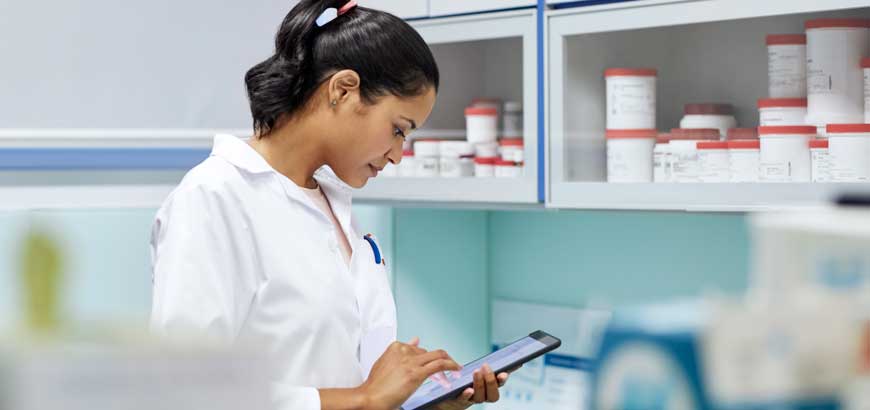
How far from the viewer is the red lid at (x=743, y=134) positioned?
1892mm

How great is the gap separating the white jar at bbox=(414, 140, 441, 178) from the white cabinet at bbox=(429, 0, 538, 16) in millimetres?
260

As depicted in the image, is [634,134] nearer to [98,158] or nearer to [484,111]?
[484,111]

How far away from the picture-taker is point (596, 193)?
2025mm

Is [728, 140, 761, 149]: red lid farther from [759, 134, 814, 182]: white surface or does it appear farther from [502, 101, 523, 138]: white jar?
[502, 101, 523, 138]: white jar

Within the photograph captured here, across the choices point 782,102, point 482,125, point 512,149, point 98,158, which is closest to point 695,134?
point 782,102

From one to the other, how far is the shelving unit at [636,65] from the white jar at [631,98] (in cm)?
1

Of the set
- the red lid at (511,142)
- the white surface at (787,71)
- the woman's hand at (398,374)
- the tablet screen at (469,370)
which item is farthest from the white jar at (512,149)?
the woman's hand at (398,374)

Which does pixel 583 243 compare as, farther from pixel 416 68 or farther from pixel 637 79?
pixel 416 68

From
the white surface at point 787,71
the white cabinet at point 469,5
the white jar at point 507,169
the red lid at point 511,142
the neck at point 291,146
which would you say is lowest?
the white jar at point 507,169

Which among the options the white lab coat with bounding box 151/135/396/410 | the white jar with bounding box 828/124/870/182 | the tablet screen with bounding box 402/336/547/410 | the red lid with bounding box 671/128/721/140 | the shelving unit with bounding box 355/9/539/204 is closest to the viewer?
the white lab coat with bounding box 151/135/396/410

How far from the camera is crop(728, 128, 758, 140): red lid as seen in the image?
1892 mm

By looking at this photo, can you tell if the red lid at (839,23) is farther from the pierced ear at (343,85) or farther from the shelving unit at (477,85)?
the pierced ear at (343,85)

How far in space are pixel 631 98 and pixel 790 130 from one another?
0.31m

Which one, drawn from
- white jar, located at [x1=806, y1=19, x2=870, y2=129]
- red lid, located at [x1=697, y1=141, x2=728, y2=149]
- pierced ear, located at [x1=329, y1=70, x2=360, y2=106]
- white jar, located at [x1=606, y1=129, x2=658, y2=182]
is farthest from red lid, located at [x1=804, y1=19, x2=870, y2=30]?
pierced ear, located at [x1=329, y1=70, x2=360, y2=106]
